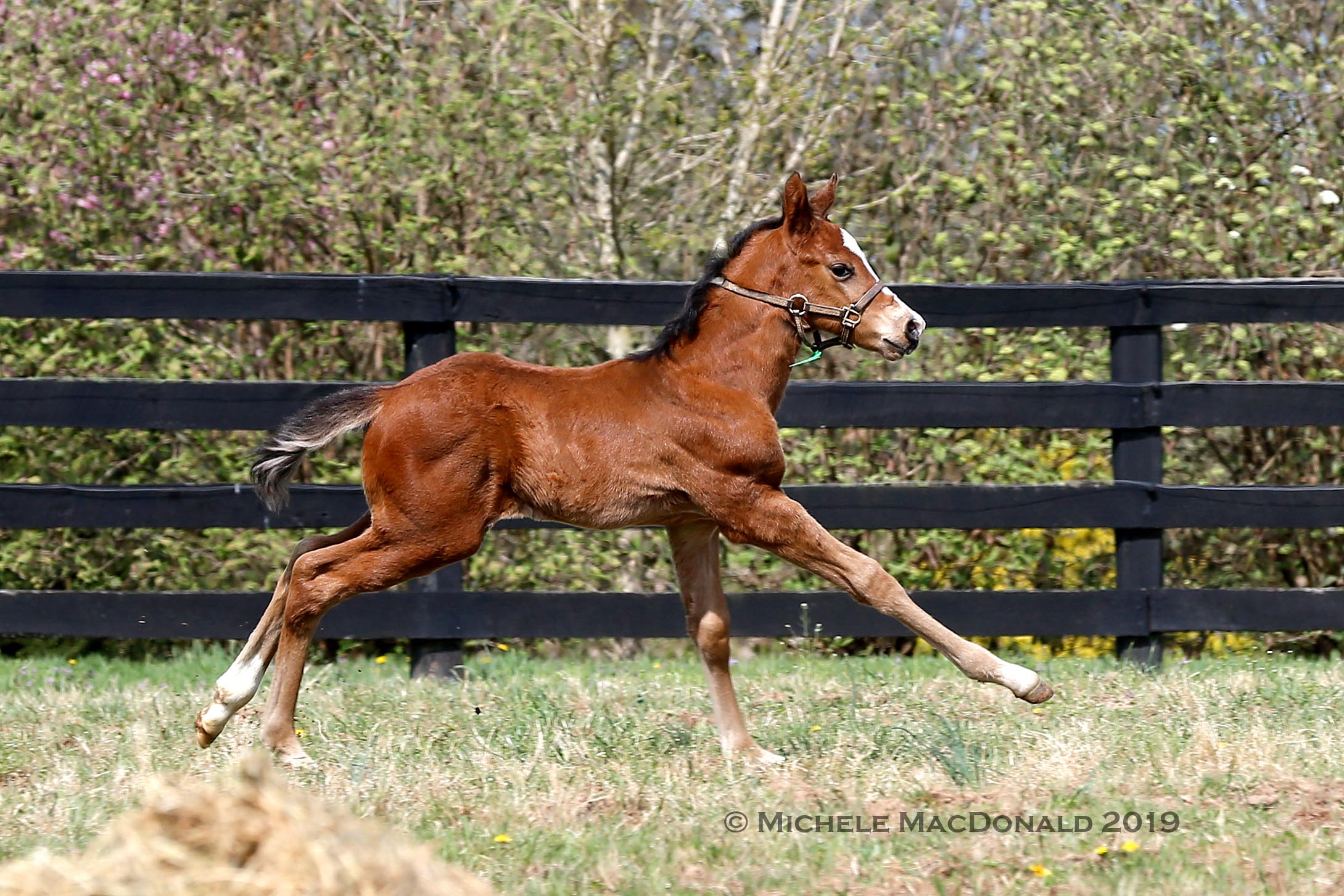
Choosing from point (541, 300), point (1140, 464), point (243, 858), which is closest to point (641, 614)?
point (541, 300)

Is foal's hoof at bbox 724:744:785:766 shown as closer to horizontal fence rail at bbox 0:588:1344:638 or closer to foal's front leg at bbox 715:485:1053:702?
foal's front leg at bbox 715:485:1053:702

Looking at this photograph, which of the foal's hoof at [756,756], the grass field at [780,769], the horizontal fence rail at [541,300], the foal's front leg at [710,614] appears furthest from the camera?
the horizontal fence rail at [541,300]

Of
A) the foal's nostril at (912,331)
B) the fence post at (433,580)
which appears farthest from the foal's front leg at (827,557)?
the fence post at (433,580)

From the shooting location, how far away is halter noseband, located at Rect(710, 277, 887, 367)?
4.65 metres

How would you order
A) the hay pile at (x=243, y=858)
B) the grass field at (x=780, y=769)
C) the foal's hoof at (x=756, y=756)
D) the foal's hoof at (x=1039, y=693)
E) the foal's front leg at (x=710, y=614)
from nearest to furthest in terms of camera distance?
1. the hay pile at (x=243, y=858)
2. the grass field at (x=780, y=769)
3. the foal's hoof at (x=1039, y=693)
4. the foal's hoof at (x=756, y=756)
5. the foal's front leg at (x=710, y=614)

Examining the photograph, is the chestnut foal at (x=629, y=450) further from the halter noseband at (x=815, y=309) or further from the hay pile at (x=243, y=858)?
the hay pile at (x=243, y=858)

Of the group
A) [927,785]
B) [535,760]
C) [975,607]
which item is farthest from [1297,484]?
[535,760]

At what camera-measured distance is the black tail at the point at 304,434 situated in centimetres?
466

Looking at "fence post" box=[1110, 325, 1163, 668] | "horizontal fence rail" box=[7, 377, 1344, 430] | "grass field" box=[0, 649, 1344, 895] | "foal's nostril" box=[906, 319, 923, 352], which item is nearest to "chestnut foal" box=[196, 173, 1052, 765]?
"foal's nostril" box=[906, 319, 923, 352]

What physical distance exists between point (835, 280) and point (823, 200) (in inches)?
11.3

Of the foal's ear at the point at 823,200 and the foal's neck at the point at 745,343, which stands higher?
the foal's ear at the point at 823,200

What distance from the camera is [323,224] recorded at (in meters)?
7.87

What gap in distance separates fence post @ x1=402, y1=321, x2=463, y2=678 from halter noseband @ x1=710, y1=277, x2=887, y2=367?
1.78 meters

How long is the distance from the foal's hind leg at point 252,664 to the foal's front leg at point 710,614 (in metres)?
1.04
